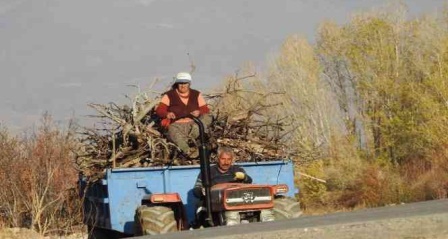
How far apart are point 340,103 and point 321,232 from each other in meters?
52.4

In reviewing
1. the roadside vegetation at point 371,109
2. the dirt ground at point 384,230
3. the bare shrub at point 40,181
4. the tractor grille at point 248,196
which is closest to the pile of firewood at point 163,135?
the bare shrub at point 40,181

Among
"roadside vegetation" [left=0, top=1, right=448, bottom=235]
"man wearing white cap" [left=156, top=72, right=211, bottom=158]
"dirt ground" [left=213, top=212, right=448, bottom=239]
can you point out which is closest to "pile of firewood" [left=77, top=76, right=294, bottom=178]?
"man wearing white cap" [left=156, top=72, right=211, bottom=158]

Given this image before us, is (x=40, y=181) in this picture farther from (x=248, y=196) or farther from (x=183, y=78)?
(x=248, y=196)

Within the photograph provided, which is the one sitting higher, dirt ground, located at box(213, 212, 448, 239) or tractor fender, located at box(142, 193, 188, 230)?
tractor fender, located at box(142, 193, 188, 230)

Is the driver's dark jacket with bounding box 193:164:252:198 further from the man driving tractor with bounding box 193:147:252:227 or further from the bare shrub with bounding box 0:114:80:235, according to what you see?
the bare shrub with bounding box 0:114:80:235

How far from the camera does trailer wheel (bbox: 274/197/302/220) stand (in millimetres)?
10628

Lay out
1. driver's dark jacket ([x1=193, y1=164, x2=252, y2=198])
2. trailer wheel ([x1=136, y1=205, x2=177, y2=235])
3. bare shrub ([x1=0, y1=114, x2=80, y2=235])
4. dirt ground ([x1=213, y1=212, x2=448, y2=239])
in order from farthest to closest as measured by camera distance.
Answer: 1. bare shrub ([x1=0, y1=114, x2=80, y2=235])
2. driver's dark jacket ([x1=193, y1=164, x2=252, y2=198])
3. trailer wheel ([x1=136, y1=205, x2=177, y2=235])
4. dirt ground ([x1=213, y1=212, x2=448, y2=239])

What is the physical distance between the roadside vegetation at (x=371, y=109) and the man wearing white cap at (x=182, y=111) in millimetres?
17215

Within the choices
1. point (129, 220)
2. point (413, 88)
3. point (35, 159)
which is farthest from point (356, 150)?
point (129, 220)

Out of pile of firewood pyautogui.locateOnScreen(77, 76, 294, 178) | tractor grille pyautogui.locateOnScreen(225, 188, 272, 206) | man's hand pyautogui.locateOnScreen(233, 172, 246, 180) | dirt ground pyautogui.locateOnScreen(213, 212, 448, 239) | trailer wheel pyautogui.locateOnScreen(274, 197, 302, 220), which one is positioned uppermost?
pile of firewood pyautogui.locateOnScreen(77, 76, 294, 178)

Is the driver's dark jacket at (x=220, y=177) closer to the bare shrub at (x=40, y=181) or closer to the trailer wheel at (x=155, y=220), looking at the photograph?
the trailer wheel at (x=155, y=220)

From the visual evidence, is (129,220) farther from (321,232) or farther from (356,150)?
(356,150)

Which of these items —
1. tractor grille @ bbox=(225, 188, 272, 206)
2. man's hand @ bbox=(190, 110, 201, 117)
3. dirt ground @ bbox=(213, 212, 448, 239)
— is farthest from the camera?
man's hand @ bbox=(190, 110, 201, 117)

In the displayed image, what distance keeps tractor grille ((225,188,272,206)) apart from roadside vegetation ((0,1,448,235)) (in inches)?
777
